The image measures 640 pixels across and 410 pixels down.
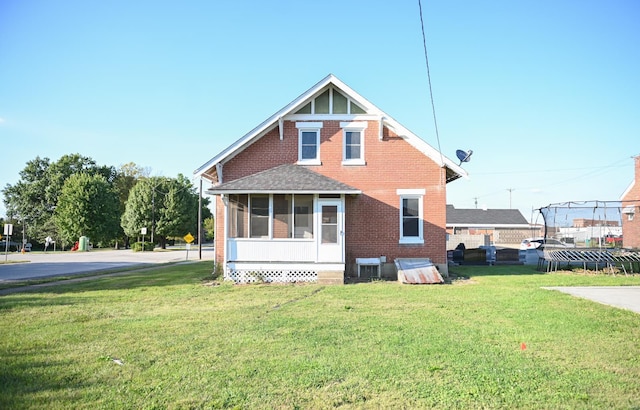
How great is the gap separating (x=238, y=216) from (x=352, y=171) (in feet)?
16.0

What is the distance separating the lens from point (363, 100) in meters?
19.0

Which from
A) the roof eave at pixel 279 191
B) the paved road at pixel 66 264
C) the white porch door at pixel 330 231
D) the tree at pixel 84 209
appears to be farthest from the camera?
the tree at pixel 84 209

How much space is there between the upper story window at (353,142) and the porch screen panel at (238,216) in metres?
4.39

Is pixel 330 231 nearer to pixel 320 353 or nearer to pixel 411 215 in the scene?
pixel 411 215

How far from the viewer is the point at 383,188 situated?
62.8ft

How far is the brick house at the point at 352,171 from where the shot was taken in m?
18.4

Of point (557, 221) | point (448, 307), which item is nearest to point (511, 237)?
point (557, 221)

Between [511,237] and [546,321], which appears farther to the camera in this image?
[511,237]

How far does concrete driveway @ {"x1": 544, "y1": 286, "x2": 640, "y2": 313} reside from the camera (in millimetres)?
11742

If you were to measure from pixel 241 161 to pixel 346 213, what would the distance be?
4.75 meters

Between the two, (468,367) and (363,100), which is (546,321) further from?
(363,100)

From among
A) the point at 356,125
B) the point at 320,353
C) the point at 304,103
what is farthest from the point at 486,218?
the point at 320,353

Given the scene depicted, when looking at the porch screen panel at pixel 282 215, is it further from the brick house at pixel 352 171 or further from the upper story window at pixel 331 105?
the upper story window at pixel 331 105

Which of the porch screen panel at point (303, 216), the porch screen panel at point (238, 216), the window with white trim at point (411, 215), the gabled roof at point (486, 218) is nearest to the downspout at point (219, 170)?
the porch screen panel at point (238, 216)
